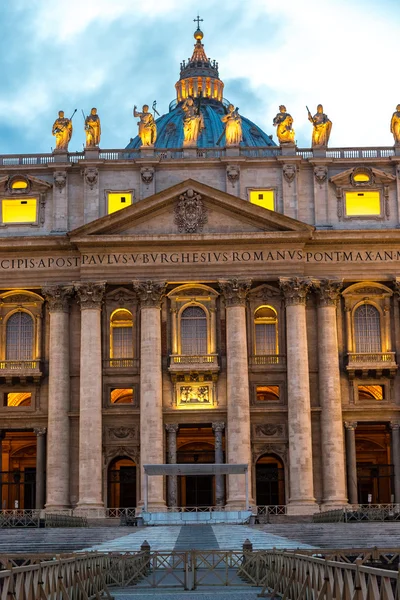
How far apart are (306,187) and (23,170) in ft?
51.9

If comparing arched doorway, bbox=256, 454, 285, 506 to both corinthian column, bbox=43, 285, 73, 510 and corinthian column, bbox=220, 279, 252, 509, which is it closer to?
corinthian column, bbox=220, 279, 252, 509

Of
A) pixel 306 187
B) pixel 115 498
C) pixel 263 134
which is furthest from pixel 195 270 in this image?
pixel 263 134

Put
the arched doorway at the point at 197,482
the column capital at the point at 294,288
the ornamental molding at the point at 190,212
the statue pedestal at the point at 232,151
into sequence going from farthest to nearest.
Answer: the statue pedestal at the point at 232,151 < the arched doorway at the point at 197,482 < the ornamental molding at the point at 190,212 < the column capital at the point at 294,288

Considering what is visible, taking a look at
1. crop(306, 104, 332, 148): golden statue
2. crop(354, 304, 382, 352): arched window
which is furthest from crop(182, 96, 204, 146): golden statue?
crop(354, 304, 382, 352): arched window

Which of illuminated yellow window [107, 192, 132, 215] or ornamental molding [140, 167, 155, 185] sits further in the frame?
illuminated yellow window [107, 192, 132, 215]

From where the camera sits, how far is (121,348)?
60.7 meters

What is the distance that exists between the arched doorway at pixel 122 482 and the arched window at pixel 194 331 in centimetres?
693

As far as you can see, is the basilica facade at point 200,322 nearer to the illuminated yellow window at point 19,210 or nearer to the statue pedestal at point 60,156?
the illuminated yellow window at point 19,210

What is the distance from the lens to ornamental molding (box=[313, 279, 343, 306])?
59.8 meters

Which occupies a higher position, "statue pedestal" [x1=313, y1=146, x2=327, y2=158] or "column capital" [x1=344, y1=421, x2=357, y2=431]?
"statue pedestal" [x1=313, y1=146, x2=327, y2=158]

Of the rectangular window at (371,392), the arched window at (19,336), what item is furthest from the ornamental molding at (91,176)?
the rectangular window at (371,392)

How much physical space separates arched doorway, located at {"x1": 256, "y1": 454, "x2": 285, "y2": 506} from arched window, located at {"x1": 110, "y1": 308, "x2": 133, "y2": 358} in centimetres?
939

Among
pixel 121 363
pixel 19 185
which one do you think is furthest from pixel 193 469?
pixel 19 185

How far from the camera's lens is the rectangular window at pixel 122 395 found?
60562mm
